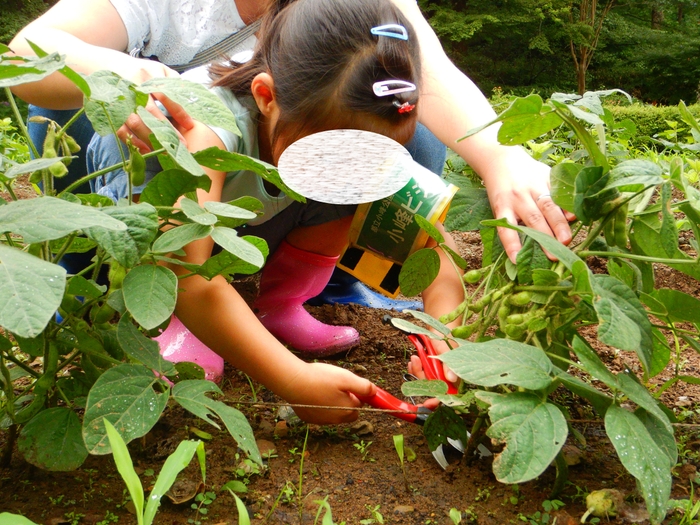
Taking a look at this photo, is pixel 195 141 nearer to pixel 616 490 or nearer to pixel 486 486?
pixel 486 486

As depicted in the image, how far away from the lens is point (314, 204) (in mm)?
1465

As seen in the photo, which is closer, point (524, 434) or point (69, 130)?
point (524, 434)

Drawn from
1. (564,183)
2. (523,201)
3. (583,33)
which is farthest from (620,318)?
(583,33)

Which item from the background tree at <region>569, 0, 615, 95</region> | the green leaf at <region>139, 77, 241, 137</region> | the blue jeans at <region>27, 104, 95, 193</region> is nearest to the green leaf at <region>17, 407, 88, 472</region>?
the green leaf at <region>139, 77, 241, 137</region>

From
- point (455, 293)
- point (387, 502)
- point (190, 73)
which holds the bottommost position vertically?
point (455, 293)

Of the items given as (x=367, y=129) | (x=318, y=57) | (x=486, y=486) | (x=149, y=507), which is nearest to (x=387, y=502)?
(x=486, y=486)

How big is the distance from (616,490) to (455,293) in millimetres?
604

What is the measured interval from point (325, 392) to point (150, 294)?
42 cm

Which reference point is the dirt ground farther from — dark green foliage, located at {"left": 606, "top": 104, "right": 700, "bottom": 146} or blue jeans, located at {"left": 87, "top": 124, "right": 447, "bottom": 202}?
dark green foliage, located at {"left": 606, "top": 104, "right": 700, "bottom": 146}

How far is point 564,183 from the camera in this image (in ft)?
2.69

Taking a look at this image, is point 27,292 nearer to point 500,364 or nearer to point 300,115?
point 500,364

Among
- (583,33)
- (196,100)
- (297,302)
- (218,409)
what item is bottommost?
(583,33)

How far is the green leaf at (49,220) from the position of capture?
537 millimetres

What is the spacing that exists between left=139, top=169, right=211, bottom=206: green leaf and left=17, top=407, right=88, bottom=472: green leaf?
292 millimetres
